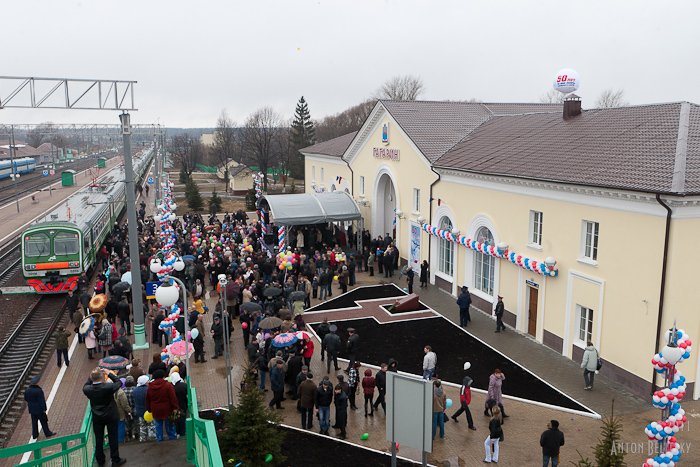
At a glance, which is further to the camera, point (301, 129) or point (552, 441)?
point (301, 129)

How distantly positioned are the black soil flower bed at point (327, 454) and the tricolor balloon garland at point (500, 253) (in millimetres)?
8504

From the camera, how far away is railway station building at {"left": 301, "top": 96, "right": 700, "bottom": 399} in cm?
1479

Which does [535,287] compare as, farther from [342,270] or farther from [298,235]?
[298,235]

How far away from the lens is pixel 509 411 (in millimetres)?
14727

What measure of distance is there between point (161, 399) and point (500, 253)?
1357 centimetres

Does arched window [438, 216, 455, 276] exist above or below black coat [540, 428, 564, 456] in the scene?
above

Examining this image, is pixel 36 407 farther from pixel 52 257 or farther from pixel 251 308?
pixel 52 257

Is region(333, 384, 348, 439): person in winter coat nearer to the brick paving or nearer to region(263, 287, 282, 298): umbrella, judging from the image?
the brick paving

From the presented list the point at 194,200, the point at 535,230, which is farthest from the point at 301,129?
the point at 535,230

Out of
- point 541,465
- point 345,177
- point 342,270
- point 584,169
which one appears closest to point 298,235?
point 345,177

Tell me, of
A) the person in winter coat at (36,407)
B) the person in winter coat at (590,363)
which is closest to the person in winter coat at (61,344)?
the person in winter coat at (36,407)

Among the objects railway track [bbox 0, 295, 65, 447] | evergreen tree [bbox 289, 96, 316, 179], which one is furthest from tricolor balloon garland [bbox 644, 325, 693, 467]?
evergreen tree [bbox 289, 96, 316, 179]

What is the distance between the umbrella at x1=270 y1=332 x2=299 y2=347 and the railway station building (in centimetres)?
821

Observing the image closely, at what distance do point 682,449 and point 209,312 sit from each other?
16133mm
